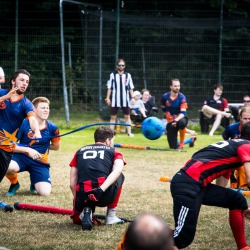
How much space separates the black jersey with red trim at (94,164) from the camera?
6.41 meters

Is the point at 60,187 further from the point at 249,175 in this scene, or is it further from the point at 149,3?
the point at 149,3

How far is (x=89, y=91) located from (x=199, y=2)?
209 inches

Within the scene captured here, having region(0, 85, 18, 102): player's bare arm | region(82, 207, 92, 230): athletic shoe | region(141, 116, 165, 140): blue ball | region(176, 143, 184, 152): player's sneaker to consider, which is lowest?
region(176, 143, 184, 152): player's sneaker

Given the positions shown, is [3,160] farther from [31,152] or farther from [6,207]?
[6,207]

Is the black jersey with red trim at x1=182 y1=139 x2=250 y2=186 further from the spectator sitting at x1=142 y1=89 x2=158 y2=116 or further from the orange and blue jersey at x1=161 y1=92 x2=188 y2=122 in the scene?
the spectator sitting at x1=142 y1=89 x2=158 y2=116

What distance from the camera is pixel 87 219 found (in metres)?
6.27

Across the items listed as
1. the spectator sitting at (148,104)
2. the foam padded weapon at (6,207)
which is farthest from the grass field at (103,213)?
the spectator sitting at (148,104)

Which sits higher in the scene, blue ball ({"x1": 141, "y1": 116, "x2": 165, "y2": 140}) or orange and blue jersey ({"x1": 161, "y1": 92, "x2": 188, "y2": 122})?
blue ball ({"x1": 141, "y1": 116, "x2": 165, "y2": 140})

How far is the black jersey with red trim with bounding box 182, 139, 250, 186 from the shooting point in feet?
17.6

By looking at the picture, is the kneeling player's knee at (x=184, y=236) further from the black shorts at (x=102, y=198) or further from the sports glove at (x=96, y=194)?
the black shorts at (x=102, y=198)

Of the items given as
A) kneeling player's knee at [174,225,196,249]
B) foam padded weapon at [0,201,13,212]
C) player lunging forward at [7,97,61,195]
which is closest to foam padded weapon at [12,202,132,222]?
foam padded weapon at [0,201,13,212]

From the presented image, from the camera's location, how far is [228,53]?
19469 mm

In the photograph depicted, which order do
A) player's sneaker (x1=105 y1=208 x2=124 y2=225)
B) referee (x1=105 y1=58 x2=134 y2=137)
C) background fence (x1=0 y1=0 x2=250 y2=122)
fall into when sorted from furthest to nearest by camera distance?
background fence (x1=0 y1=0 x2=250 y2=122) → referee (x1=105 y1=58 x2=134 y2=137) → player's sneaker (x1=105 y1=208 x2=124 y2=225)

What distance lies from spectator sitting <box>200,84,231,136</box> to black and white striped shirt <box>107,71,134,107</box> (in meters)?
2.18
